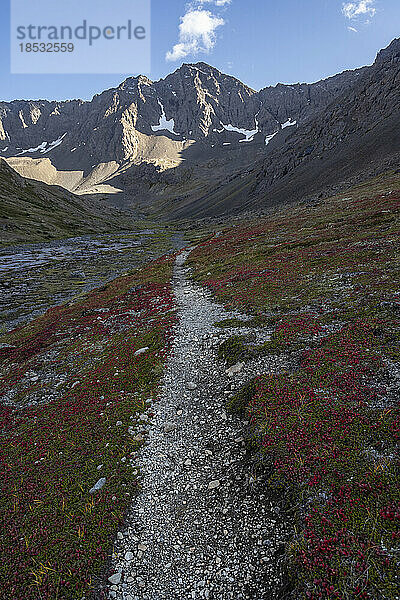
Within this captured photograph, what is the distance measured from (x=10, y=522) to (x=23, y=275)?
7045 centimetres

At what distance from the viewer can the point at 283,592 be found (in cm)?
730

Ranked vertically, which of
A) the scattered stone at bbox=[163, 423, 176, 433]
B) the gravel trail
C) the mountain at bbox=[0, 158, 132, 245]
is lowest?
the gravel trail

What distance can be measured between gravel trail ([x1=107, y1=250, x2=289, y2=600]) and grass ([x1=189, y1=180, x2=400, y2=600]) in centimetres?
86

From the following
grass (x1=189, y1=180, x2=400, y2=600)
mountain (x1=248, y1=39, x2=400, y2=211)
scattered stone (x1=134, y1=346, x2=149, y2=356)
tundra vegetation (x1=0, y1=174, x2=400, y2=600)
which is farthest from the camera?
mountain (x1=248, y1=39, x2=400, y2=211)

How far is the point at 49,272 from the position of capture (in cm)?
7312

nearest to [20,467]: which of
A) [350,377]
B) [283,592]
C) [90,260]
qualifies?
[283,592]

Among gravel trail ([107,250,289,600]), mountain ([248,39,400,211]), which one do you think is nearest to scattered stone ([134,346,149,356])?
gravel trail ([107,250,289,600])

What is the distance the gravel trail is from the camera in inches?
315

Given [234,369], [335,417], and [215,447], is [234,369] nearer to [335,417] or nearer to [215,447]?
[215,447]

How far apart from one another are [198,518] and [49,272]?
245ft

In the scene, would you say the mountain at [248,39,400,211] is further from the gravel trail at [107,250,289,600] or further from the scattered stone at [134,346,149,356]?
the gravel trail at [107,250,289,600]

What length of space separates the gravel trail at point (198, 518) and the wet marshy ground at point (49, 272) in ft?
110

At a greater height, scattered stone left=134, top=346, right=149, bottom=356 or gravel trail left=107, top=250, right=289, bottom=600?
scattered stone left=134, top=346, right=149, bottom=356

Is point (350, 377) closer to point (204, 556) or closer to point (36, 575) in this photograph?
point (204, 556)
